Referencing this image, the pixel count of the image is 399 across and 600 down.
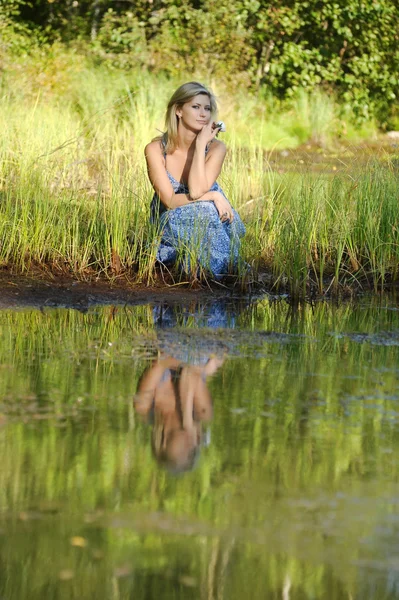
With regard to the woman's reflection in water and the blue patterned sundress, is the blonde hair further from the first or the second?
the woman's reflection in water

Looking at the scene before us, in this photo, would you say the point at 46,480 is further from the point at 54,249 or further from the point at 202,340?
the point at 54,249

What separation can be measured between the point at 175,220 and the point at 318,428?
122 inches

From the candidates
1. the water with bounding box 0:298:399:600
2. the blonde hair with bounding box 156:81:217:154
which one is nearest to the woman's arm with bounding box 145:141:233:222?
the blonde hair with bounding box 156:81:217:154

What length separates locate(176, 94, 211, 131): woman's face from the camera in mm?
7090

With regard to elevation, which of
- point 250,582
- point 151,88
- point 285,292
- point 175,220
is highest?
point 151,88

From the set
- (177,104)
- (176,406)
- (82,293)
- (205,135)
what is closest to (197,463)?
(176,406)

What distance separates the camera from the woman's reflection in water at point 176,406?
3.95 metres

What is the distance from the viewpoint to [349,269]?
25.6 ft

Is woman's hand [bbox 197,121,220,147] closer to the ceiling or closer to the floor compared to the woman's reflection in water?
closer to the ceiling

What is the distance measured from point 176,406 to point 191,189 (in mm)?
2789

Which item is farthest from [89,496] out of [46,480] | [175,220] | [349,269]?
[349,269]

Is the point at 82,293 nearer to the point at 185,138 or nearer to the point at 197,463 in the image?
the point at 185,138

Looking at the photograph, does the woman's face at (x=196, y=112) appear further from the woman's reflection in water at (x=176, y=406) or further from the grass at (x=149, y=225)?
the woman's reflection in water at (x=176, y=406)

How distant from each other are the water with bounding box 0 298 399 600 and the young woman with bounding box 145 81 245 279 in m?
1.18
